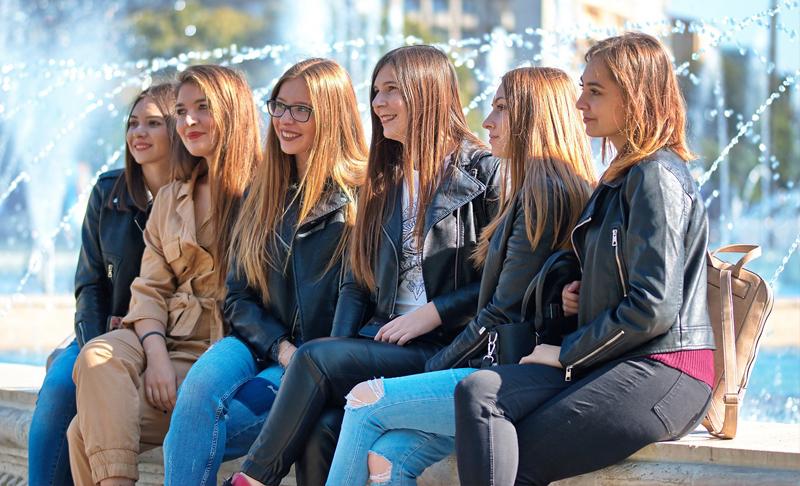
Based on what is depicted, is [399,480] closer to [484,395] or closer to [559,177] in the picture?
[484,395]

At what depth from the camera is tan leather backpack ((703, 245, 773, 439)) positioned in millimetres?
3434

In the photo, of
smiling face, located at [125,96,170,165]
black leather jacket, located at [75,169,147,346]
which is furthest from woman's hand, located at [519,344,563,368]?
smiling face, located at [125,96,170,165]

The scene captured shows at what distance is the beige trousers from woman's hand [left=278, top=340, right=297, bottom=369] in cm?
49

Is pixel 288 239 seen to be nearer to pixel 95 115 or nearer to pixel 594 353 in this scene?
pixel 594 353

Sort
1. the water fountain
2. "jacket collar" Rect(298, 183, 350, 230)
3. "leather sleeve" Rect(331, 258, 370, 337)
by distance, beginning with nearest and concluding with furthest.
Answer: "leather sleeve" Rect(331, 258, 370, 337)
"jacket collar" Rect(298, 183, 350, 230)
the water fountain

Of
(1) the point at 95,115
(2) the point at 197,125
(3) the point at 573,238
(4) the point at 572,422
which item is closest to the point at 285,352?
(2) the point at 197,125

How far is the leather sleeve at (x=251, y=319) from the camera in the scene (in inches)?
171

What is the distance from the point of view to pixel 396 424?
11.7 feet

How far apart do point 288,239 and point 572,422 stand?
5.29 ft

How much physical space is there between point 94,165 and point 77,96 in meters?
2.13

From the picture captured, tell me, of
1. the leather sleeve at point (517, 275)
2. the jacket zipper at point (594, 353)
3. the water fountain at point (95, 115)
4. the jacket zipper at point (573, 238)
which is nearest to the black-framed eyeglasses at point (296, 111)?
the leather sleeve at point (517, 275)

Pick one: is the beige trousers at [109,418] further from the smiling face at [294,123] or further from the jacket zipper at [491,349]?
the jacket zipper at [491,349]

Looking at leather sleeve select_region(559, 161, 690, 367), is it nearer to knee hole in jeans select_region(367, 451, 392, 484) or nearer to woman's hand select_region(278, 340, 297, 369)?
knee hole in jeans select_region(367, 451, 392, 484)

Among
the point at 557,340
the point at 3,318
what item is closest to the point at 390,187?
the point at 557,340
